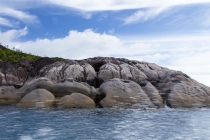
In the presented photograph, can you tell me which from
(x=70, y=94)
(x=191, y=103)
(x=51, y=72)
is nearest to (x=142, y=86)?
(x=191, y=103)

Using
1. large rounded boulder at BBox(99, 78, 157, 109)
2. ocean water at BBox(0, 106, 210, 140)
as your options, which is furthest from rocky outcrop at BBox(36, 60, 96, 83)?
ocean water at BBox(0, 106, 210, 140)

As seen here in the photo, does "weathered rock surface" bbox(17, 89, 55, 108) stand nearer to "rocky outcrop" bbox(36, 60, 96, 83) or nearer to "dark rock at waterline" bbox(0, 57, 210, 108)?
"dark rock at waterline" bbox(0, 57, 210, 108)

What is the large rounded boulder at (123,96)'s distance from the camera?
26709 millimetres

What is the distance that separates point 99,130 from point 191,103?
50.0 feet

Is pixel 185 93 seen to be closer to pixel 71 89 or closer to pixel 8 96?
pixel 71 89

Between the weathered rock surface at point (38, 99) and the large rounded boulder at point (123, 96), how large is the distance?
4834 millimetres

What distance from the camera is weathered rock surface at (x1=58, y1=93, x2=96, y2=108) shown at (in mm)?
25750

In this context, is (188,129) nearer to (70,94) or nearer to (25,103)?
(70,94)

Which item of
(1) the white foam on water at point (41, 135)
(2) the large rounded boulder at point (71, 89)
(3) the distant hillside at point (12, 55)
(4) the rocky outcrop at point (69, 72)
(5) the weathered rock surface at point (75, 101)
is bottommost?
(1) the white foam on water at point (41, 135)

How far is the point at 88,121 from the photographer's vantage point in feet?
64.1

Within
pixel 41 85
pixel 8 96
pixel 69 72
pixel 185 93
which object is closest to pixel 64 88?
pixel 41 85

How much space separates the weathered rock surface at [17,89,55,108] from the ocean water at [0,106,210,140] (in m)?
1.59

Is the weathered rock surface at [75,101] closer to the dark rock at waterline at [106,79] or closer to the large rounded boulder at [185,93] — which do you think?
the dark rock at waterline at [106,79]

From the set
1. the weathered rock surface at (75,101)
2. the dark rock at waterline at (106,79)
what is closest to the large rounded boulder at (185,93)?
the dark rock at waterline at (106,79)
